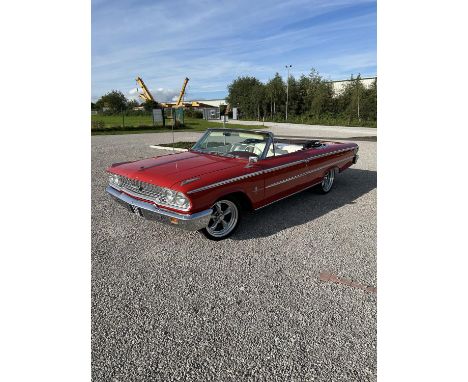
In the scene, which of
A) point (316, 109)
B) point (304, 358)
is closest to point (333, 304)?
point (304, 358)

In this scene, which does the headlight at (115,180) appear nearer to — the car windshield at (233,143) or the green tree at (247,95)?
the car windshield at (233,143)

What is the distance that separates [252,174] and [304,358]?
7.30ft

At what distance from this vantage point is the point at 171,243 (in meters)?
3.54

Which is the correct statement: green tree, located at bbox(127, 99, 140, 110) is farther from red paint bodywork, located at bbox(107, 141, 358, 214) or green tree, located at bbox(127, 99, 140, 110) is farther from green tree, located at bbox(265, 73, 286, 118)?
red paint bodywork, located at bbox(107, 141, 358, 214)

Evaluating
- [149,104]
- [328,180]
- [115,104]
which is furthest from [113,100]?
[328,180]

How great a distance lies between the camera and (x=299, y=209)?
4.76m

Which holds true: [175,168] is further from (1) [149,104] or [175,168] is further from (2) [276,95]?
(2) [276,95]

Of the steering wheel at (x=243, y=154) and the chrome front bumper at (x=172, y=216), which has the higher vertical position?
the steering wheel at (x=243, y=154)

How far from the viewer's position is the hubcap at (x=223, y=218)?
3601mm

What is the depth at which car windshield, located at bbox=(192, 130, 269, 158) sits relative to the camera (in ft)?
14.3

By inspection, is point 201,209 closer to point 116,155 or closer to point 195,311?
point 195,311

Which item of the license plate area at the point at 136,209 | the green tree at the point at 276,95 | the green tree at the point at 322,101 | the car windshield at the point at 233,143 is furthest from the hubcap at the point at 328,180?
the green tree at the point at 276,95

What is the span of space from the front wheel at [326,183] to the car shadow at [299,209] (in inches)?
3.6

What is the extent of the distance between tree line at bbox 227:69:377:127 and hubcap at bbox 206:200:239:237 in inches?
1003
